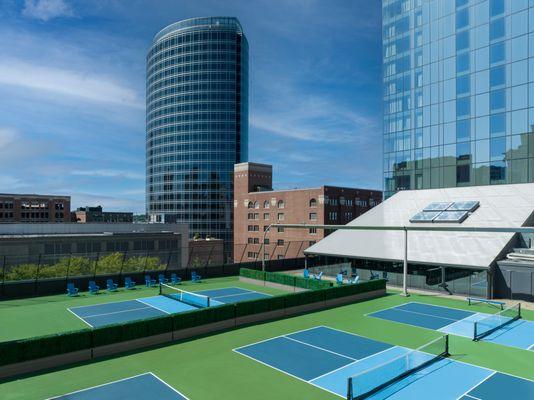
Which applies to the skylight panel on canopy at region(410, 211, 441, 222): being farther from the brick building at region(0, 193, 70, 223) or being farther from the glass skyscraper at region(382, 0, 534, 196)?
the brick building at region(0, 193, 70, 223)

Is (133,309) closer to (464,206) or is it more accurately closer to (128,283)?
(128,283)

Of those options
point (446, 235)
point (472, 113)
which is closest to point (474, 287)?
point (446, 235)

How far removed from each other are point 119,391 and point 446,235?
3316 centimetres

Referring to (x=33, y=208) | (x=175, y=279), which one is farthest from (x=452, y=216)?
(x=33, y=208)

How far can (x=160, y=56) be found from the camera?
14175 cm

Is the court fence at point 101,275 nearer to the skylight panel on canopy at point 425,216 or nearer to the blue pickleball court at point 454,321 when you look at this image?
the skylight panel on canopy at point 425,216

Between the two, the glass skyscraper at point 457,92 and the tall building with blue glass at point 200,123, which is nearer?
the glass skyscraper at point 457,92

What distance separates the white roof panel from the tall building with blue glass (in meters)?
84.0

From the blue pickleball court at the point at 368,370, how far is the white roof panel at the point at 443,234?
1596cm

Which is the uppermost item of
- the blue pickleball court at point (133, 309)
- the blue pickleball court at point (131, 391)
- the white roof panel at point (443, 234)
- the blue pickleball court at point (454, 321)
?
the white roof panel at point (443, 234)

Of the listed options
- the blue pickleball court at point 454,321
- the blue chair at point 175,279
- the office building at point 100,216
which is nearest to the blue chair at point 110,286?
the blue chair at point 175,279

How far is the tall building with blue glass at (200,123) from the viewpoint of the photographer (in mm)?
130375

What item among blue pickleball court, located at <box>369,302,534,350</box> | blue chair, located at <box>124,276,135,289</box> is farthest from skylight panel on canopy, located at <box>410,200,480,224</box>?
blue chair, located at <box>124,276,135,289</box>

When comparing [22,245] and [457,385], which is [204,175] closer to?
[22,245]
